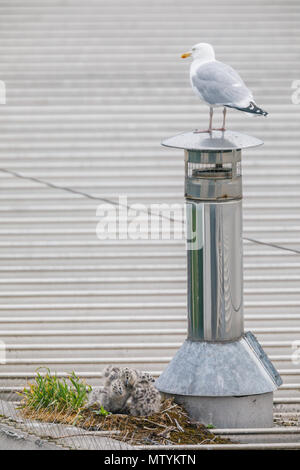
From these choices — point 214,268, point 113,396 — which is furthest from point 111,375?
point 214,268

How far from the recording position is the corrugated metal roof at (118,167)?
25.8 feet

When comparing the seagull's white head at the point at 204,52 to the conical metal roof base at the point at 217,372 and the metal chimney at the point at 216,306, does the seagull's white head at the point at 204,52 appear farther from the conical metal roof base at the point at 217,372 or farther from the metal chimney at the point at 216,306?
the conical metal roof base at the point at 217,372

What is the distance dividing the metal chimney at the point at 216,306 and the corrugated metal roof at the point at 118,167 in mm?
2082

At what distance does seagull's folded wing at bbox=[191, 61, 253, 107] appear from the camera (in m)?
5.39

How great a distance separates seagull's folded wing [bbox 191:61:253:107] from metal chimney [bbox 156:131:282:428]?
19cm

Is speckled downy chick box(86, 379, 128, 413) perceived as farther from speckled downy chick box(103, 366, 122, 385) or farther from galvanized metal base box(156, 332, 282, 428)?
galvanized metal base box(156, 332, 282, 428)

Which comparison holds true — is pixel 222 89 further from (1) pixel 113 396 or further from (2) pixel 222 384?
(1) pixel 113 396

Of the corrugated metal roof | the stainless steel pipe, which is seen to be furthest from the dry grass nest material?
the corrugated metal roof

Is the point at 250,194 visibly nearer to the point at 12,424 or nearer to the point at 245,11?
the point at 245,11

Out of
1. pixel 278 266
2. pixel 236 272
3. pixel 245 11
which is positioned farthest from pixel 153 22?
pixel 236 272

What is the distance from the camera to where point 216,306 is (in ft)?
17.4

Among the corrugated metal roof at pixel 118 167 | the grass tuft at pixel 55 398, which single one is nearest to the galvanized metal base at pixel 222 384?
the grass tuft at pixel 55 398

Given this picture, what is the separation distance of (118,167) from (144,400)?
3.84 m

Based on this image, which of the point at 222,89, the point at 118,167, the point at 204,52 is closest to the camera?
the point at 222,89
